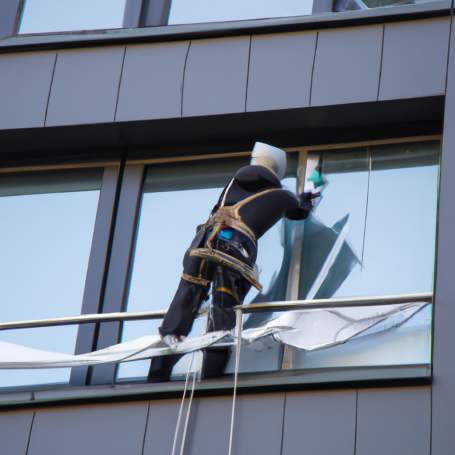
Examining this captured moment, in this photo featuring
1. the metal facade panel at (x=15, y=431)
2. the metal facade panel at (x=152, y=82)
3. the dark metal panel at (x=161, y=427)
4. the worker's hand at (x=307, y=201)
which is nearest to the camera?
the dark metal panel at (x=161, y=427)

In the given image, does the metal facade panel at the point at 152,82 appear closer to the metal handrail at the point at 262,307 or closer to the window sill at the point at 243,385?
the metal handrail at the point at 262,307

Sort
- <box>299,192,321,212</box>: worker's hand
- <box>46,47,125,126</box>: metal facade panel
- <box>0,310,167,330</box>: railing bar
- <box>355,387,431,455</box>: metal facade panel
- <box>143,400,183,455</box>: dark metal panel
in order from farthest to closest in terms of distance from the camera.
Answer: <box>46,47,125,126</box>: metal facade panel
<box>299,192,321,212</box>: worker's hand
<box>0,310,167,330</box>: railing bar
<box>143,400,183,455</box>: dark metal panel
<box>355,387,431,455</box>: metal facade panel

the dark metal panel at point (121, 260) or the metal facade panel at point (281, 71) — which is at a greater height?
the metal facade panel at point (281, 71)

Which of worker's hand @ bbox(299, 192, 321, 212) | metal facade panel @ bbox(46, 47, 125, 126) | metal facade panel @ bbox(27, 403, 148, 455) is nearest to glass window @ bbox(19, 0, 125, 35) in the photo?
metal facade panel @ bbox(46, 47, 125, 126)

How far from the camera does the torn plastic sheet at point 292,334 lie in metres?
4.53

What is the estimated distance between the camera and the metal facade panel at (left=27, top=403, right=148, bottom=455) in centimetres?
449

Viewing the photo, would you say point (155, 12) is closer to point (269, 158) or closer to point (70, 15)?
point (70, 15)

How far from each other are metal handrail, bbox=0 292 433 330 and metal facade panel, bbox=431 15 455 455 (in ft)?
0.41

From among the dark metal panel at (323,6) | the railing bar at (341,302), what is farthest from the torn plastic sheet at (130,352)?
the dark metal panel at (323,6)

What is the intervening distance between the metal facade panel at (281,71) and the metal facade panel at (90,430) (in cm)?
215

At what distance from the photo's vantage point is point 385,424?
415 cm

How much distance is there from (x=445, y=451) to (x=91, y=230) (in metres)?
2.82

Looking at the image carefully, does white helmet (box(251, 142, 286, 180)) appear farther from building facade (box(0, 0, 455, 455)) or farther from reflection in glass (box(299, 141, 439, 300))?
reflection in glass (box(299, 141, 439, 300))

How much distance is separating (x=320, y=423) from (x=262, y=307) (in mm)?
765
